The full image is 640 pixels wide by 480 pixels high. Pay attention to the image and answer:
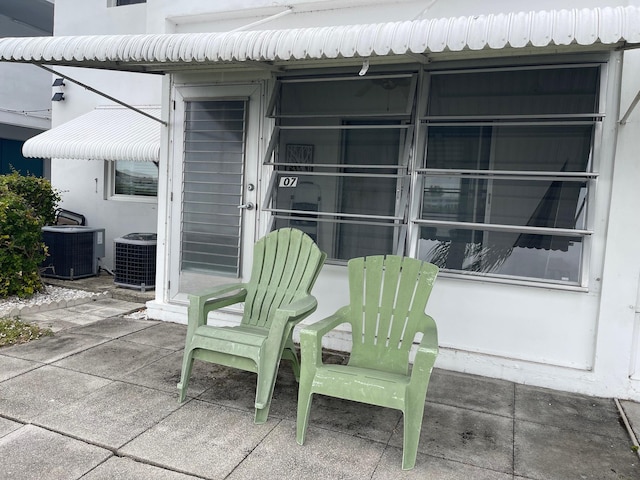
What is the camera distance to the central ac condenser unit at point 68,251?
6957mm

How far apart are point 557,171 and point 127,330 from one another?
4139 mm

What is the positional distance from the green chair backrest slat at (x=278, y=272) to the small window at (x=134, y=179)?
4367 mm

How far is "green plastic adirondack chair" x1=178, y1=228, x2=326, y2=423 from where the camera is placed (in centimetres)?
313

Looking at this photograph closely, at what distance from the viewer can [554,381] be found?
390 centimetres

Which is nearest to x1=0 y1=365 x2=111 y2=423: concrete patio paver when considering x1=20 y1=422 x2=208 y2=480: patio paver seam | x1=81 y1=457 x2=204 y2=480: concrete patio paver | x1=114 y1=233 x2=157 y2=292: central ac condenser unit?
x1=20 y1=422 x2=208 y2=480: patio paver seam

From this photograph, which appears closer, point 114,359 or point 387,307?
point 387,307

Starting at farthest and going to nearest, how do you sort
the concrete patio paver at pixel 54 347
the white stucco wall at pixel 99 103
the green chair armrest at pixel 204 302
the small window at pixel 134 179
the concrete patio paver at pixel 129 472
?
the small window at pixel 134 179
the white stucco wall at pixel 99 103
the concrete patio paver at pixel 54 347
the green chair armrest at pixel 204 302
the concrete patio paver at pixel 129 472

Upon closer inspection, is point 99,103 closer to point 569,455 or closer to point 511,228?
point 511,228

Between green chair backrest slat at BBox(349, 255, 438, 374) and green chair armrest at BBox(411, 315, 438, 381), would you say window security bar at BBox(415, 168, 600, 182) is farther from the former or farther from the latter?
green chair armrest at BBox(411, 315, 438, 381)

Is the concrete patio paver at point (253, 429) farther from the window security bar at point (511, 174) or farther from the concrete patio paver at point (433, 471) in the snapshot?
the window security bar at point (511, 174)

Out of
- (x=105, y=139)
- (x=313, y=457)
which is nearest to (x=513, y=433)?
(x=313, y=457)

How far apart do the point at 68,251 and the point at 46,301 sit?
4.54 ft

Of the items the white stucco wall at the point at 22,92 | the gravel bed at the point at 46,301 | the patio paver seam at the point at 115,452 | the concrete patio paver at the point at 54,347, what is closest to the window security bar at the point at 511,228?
the patio paver seam at the point at 115,452

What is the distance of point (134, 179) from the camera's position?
7.94 metres
